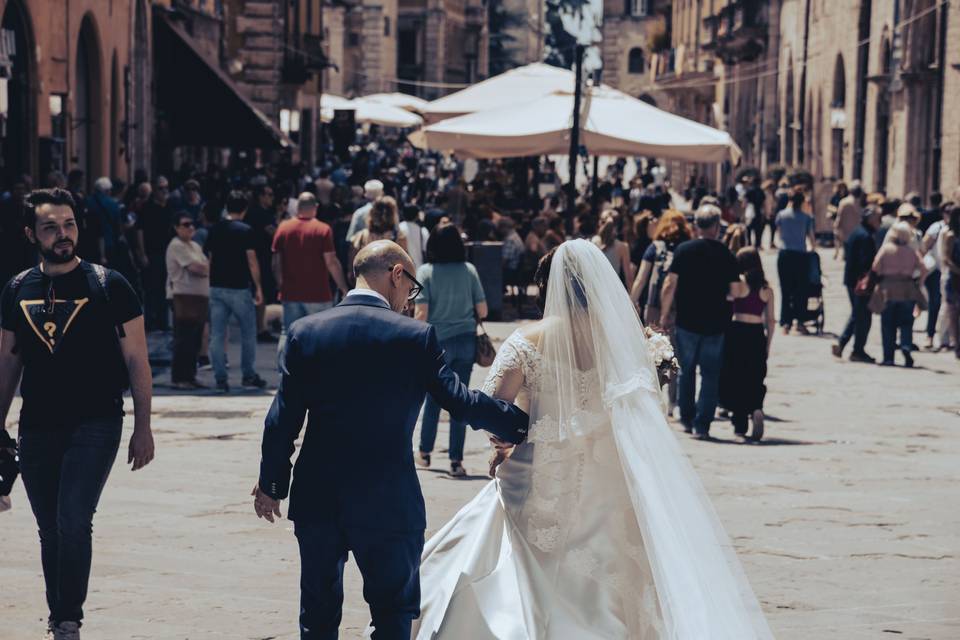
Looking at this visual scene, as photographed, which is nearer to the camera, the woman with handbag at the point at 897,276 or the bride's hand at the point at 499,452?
the bride's hand at the point at 499,452

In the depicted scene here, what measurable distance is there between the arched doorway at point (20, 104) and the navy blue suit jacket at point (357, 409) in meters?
15.2

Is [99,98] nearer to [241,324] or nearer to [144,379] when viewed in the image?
[241,324]

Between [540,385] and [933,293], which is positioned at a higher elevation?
[540,385]

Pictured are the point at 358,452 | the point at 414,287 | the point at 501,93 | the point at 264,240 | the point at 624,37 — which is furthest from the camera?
the point at 624,37

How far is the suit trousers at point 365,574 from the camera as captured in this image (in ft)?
17.0

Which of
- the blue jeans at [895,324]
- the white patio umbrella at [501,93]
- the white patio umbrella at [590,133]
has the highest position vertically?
the white patio umbrella at [501,93]

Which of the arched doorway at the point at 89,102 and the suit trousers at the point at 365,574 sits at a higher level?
the arched doorway at the point at 89,102

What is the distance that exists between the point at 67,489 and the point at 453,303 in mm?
4417

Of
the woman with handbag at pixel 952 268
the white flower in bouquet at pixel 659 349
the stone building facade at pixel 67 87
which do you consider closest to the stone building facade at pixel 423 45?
the stone building facade at pixel 67 87

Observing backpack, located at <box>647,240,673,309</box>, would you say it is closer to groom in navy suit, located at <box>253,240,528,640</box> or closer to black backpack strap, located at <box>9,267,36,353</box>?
black backpack strap, located at <box>9,267,36,353</box>

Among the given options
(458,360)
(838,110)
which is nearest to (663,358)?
(458,360)

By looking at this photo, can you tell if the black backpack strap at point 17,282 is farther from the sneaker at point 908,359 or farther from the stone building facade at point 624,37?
the stone building facade at point 624,37

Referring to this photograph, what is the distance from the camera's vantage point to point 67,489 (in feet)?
19.5

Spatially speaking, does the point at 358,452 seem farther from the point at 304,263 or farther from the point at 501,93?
the point at 501,93
